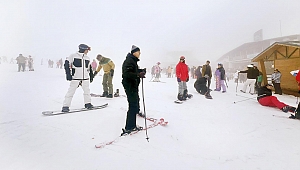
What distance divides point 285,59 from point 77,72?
45.9 feet

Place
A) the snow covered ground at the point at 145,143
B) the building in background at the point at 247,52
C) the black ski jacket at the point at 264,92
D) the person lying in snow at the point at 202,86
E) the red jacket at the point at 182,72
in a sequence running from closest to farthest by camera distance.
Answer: the snow covered ground at the point at 145,143, the black ski jacket at the point at 264,92, the red jacket at the point at 182,72, the person lying in snow at the point at 202,86, the building in background at the point at 247,52

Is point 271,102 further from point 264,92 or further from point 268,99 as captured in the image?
point 264,92

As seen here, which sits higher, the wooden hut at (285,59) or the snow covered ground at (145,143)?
the wooden hut at (285,59)

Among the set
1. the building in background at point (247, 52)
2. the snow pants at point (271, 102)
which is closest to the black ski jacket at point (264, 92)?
the snow pants at point (271, 102)

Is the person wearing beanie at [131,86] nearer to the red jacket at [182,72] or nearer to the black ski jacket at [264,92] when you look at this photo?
the red jacket at [182,72]

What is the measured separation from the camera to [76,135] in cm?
316

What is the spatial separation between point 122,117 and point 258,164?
3237 mm

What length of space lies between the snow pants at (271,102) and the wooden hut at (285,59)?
20.5ft

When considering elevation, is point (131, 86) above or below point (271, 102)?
above

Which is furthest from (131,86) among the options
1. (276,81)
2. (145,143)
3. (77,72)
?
(276,81)

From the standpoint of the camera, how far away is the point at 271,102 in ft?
20.3

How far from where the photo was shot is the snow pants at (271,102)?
589 centimetres

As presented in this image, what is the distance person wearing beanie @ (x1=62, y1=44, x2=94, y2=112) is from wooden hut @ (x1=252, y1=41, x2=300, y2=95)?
41.0 feet

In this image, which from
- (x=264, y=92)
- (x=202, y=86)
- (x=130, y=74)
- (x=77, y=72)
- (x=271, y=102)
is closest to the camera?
(x=130, y=74)
